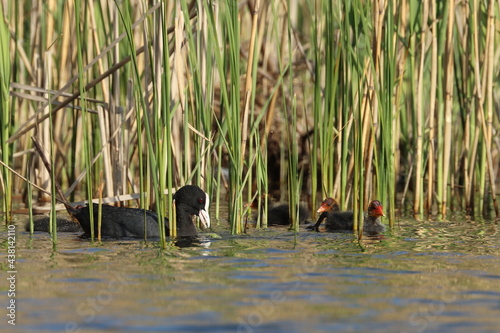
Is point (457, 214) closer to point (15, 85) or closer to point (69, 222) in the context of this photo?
point (69, 222)

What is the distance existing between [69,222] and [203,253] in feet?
6.58

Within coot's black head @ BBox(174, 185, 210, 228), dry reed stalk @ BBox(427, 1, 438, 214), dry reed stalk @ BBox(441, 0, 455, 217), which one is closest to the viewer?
coot's black head @ BBox(174, 185, 210, 228)

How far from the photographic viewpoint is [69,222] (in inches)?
316

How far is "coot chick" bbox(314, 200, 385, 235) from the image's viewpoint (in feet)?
25.0

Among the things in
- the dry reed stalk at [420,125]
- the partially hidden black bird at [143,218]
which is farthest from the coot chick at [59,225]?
the dry reed stalk at [420,125]

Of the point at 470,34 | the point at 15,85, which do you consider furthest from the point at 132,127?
the point at 470,34

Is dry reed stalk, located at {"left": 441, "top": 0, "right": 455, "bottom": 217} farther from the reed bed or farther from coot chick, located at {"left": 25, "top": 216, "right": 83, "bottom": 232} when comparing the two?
coot chick, located at {"left": 25, "top": 216, "right": 83, "bottom": 232}

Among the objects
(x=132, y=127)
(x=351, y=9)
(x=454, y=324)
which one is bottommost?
(x=454, y=324)

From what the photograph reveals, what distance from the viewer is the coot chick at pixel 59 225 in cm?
769

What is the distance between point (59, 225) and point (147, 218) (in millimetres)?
982

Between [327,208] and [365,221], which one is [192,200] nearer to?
[327,208]

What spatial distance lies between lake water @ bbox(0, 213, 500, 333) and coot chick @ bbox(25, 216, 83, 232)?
379mm

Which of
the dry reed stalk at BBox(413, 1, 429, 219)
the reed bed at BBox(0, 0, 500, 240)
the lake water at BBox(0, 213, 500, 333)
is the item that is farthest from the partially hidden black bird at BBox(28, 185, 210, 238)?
the dry reed stalk at BBox(413, 1, 429, 219)

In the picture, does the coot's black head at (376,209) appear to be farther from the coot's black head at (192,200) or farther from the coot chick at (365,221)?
the coot's black head at (192,200)
